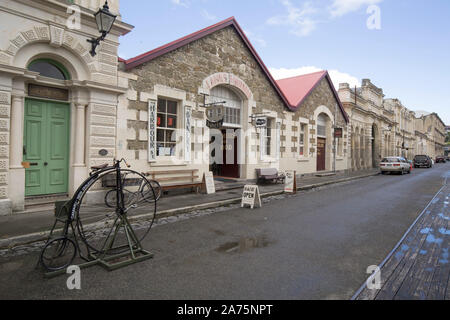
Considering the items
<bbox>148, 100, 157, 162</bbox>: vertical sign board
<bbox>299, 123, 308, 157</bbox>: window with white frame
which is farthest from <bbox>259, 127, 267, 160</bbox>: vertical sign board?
<bbox>148, 100, 157, 162</bbox>: vertical sign board

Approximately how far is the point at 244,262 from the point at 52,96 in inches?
272

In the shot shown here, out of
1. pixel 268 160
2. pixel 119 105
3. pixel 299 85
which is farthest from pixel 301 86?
pixel 119 105

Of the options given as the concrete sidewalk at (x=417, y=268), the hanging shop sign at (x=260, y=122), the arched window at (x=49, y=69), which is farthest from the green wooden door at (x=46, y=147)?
the hanging shop sign at (x=260, y=122)

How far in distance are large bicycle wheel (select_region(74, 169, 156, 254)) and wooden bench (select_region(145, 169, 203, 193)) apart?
1635 millimetres

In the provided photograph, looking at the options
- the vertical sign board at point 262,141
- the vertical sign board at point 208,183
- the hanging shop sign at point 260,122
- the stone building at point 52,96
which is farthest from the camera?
the vertical sign board at point 262,141

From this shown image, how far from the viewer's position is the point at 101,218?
6.55 metres

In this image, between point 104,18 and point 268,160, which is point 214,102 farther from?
point 104,18

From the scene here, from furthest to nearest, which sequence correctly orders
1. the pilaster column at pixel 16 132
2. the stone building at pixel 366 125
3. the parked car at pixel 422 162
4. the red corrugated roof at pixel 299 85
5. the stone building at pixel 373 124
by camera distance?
the parked car at pixel 422 162
the stone building at pixel 373 124
the stone building at pixel 366 125
the red corrugated roof at pixel 299 85
the pilaster column at pixel 16 132

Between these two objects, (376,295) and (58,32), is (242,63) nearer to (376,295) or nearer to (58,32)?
(58,32)

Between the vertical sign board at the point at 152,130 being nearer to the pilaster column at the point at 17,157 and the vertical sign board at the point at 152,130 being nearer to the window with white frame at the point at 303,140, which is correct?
the pilaster column at the point at 17,157

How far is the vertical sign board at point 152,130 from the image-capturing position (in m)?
9.73

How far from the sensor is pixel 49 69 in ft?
25.7

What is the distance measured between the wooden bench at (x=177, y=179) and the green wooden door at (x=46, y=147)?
2565 mm

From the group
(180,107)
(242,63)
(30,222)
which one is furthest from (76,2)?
(242,63)
